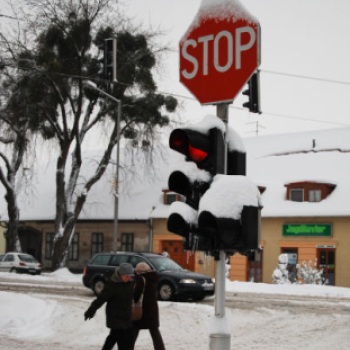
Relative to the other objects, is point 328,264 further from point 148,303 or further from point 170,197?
point 148,303

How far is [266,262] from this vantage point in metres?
33.1

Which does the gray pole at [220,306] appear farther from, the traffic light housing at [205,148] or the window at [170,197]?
the window at [170,197]

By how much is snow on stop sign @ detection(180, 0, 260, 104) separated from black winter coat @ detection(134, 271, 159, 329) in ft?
15.9

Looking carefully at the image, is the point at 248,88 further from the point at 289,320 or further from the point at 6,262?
the point at 6,262

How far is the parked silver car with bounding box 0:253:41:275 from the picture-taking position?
35219 millimetres

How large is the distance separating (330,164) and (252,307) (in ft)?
61.9

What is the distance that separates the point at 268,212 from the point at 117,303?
24.6 metres

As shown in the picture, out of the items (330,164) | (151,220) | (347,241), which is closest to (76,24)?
(151,220)

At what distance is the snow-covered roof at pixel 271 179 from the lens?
32500 millimetres

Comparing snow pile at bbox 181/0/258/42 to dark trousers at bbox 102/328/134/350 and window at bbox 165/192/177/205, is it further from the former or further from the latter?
window at bbox 165/192/177/205

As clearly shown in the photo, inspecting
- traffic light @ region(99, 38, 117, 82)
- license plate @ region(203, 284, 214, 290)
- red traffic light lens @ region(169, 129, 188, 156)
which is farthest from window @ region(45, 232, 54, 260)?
red traffic light lens @ region(169, 129, 188, 156)

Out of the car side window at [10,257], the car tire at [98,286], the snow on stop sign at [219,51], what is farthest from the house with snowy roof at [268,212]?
the snow on stop sign at [219,51]

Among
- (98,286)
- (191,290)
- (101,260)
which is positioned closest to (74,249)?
(101,260)

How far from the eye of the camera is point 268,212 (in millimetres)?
32875
